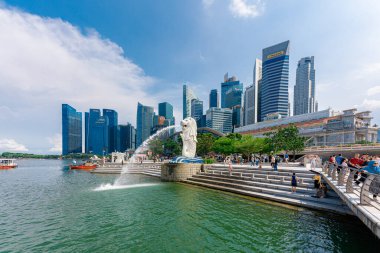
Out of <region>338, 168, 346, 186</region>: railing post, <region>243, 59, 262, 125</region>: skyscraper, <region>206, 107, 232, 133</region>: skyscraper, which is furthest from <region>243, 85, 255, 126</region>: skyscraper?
<region>338, 168, 346, 186</region>: railing post

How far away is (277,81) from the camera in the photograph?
469ft

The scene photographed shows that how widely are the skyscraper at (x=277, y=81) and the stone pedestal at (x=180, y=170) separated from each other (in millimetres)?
131664

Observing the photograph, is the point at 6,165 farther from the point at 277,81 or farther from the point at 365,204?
the point at 277,81

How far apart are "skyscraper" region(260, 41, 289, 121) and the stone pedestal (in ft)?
432

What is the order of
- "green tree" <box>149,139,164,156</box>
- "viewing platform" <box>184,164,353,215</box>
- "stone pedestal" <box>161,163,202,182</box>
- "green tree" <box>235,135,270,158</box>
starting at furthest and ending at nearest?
"green tree" <box>149,139,164,156</box> < "green tree" <box>235,135,270,158</box> < "stone pedestal" <box>161,163,202,182</box> < "viewing platform" <box>184,164,353,215</box>

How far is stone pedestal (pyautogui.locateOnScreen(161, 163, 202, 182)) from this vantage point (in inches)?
973

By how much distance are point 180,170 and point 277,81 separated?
468 ft

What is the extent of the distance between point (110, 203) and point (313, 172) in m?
17.4

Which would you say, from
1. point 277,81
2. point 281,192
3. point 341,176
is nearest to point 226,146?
point 281,192

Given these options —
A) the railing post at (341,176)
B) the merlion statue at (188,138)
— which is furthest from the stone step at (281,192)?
the merlion statue at (188,138)

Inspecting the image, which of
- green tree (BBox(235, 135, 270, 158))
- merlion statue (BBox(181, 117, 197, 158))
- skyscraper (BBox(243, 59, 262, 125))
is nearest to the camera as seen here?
merlion statue (BBox(181, 117, 197, 158))

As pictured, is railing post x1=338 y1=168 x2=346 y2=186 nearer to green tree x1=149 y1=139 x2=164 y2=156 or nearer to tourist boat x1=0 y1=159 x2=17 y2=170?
tourist boat x1=0 y1=159 x2=17 y2=170

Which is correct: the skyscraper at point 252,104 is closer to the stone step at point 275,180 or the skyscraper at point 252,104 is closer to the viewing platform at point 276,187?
the viewing platform at point 276,187

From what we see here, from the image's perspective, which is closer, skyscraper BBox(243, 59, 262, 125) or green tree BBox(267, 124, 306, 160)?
green tree BBox(267, 124, 306, 160)
